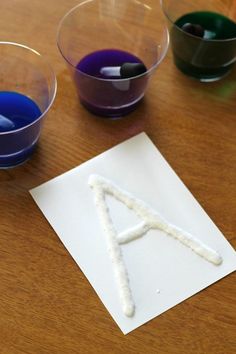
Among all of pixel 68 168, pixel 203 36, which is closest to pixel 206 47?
pixel 203 36

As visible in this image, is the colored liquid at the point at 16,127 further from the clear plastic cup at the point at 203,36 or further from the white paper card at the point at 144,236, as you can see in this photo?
the clear plastic cup at the point at 203,36

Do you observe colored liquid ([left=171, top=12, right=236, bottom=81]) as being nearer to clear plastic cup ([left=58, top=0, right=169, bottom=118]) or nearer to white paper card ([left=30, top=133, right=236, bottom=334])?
clear plastic cup ([left=58, top=0, right=169, bottom=118])

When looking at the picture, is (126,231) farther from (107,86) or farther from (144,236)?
(107,86)

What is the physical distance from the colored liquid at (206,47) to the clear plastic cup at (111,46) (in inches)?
1.2

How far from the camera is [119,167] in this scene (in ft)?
2.51

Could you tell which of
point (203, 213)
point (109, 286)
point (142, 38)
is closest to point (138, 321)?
point (109, 286)

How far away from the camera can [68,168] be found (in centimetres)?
76

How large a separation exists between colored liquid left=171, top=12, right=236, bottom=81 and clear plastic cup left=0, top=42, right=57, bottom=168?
0.20m

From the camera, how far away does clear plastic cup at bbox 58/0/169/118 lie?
771 millimetres

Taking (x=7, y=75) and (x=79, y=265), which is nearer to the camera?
(x=79, y=265)

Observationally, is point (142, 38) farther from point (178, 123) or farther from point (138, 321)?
point (138, 321)

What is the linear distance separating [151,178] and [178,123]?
101 mm

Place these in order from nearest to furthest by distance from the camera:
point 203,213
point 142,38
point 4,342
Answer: point 4,342, point 203,213, point 142,38

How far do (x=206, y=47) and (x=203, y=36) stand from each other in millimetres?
34
